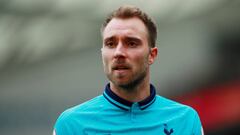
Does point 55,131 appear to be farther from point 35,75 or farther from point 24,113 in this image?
point 35,75

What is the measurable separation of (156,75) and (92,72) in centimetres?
182

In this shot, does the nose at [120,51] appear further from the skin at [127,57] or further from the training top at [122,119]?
the training top at [122,119]

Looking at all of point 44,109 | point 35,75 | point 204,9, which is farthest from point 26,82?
point 204,9

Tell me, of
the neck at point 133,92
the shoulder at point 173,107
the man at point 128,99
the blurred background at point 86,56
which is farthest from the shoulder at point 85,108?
the blurred background at point 86,56

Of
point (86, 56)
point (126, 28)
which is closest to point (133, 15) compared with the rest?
point (126, 28)

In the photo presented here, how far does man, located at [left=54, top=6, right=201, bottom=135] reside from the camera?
173 inches

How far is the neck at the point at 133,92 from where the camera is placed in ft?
14.8

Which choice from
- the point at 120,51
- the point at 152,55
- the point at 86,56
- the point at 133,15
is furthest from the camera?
the point at 86,56

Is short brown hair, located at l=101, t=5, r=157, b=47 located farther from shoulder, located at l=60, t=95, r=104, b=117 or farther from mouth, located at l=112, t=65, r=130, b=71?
shoulder, located at l=60, t=95, r=104, b=117

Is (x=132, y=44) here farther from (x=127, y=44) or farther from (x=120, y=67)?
(x=120, y=67)

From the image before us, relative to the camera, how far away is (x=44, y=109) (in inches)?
673

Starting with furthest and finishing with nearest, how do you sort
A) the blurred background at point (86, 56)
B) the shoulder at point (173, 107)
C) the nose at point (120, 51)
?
1. the blurred background at point (86, 56)
2. the shoulder at point (173, 107)
3. the nose at point (120, 51)

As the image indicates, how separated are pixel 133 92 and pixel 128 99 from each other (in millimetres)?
55

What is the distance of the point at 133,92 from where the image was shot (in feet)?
14.9
